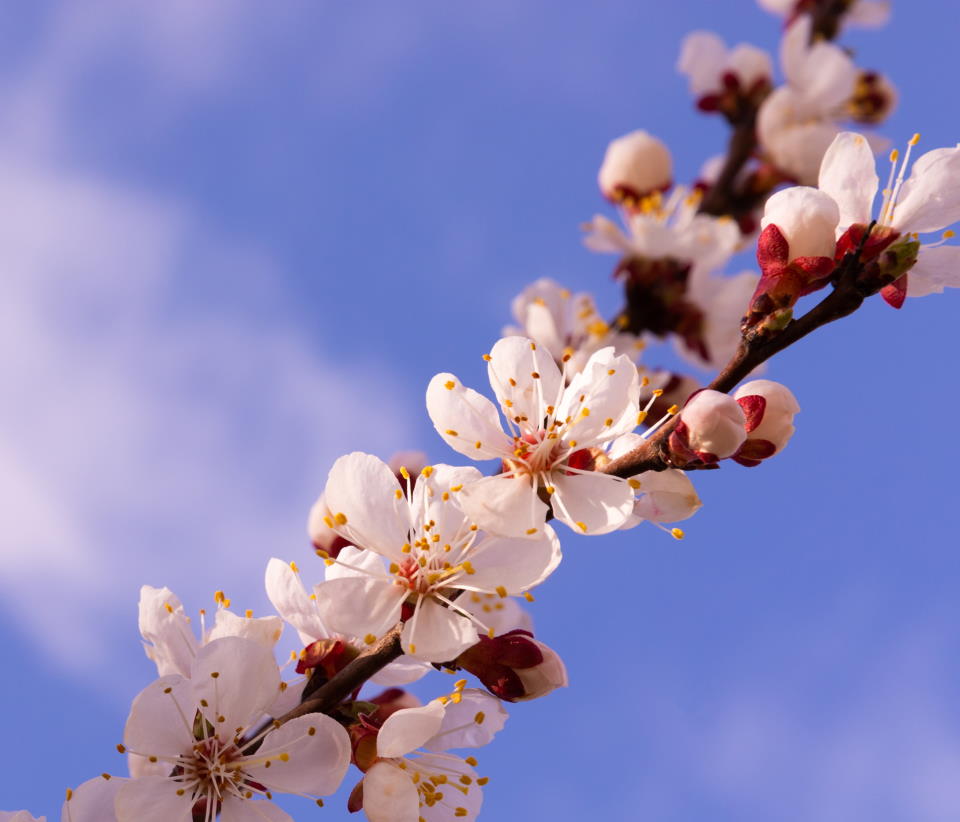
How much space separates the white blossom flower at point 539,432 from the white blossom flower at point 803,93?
2.49 m


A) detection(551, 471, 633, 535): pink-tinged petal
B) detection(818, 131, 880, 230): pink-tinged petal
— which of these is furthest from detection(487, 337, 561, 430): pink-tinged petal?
detection(818, 131, 880, 230): pink-tinged petal

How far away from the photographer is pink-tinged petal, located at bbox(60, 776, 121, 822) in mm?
1901

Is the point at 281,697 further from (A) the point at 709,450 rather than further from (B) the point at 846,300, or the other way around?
(B) the point at 846,300

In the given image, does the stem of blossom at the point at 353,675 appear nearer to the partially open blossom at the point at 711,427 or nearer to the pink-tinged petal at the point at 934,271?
the partially open blossom at the point at 711,427

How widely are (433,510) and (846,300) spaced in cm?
85

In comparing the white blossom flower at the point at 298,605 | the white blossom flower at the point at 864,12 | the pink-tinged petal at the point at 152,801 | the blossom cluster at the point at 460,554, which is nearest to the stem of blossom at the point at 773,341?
the blossom cluster at the point at 460,554

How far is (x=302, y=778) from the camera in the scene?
6.36 ft

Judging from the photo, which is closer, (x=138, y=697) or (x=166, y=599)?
(x=138, y=697)

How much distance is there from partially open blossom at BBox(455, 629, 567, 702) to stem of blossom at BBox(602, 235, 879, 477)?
42 centimetres

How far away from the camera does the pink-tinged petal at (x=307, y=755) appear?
190 centimetres

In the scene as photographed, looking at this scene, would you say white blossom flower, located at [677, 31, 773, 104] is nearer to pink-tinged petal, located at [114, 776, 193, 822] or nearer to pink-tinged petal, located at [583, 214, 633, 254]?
pink-tinged petal, located at [583, 214, 633, 254]

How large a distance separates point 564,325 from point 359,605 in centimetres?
218

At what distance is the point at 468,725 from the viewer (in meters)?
2.12

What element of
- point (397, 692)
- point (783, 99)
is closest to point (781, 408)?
point (397, 692)
